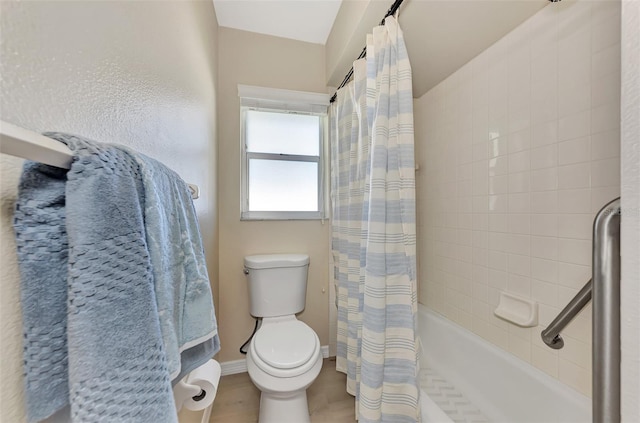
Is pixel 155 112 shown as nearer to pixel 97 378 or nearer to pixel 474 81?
pixel 97 378

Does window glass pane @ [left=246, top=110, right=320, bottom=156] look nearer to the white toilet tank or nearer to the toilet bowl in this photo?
the white toilet tank

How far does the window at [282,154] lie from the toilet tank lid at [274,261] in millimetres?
293

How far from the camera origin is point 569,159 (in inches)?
40.6

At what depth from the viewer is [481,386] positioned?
4.27 ft

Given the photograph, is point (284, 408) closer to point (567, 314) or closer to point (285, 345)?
point (285, 345)

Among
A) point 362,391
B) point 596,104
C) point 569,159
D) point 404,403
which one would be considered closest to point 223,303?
point 362,391

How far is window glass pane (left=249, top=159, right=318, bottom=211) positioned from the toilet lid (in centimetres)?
83

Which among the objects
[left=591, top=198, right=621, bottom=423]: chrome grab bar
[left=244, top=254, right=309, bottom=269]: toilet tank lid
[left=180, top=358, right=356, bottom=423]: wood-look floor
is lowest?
[left=180, top=358, right=356, bottom=423]: wood-look floor

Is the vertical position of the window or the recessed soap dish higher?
the window

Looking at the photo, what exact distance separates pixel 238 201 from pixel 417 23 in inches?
57.2

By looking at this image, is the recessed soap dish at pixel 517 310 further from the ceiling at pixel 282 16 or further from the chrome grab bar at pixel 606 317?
the ceiling at pixel 282 16

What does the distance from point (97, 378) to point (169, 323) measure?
4.6 inches

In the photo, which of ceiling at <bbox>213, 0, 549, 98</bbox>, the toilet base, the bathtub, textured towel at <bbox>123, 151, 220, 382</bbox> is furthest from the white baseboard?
ceiling at <bbox>213, 0, 549, 98</bbox>

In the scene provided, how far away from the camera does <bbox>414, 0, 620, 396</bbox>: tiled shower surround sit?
3.14 feet
